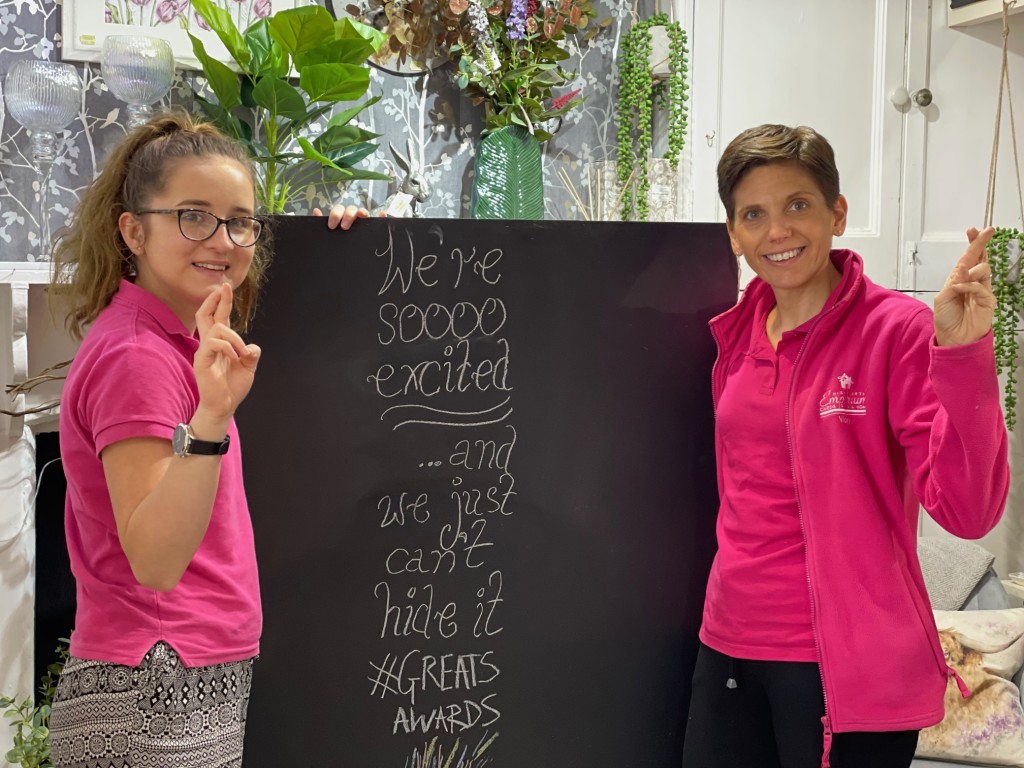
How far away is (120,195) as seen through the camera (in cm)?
130

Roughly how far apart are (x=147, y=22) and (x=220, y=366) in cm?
181

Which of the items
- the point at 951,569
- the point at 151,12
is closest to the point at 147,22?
the point at 151,12

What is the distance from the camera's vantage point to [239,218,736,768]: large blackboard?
180cm

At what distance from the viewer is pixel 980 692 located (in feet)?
8.00

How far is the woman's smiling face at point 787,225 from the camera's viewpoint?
5.10ft

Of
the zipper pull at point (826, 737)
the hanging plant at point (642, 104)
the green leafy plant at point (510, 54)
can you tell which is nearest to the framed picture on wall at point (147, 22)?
the green leafy plant at point (510, 54)

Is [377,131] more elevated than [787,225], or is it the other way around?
[377,131]

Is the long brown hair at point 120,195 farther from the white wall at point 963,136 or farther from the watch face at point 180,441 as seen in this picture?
the white wall at point 963,136

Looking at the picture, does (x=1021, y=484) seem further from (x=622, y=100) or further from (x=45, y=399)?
(x=45, y=399)

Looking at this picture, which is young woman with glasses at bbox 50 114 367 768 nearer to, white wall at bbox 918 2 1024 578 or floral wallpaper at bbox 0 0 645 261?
floral wallpaper at bbox 0 0 645 261

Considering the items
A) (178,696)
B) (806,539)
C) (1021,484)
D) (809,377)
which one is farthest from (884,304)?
(1021,484)

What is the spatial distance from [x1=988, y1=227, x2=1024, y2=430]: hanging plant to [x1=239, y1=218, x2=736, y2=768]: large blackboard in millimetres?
1499

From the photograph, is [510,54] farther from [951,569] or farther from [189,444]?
[189,444]

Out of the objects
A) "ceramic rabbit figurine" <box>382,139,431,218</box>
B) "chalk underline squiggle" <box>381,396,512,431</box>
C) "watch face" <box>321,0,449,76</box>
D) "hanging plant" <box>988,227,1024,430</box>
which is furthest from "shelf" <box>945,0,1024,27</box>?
"chalk underline squiggle" <box>381,396,512,431</box>
